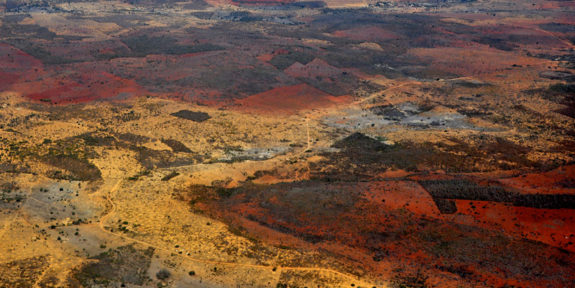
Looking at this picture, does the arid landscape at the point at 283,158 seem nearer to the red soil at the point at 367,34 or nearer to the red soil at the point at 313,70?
the red soil at the point at 313,70

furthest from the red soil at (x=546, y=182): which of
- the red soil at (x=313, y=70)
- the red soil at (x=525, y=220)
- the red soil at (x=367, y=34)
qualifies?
the red soil at (x=367, y=34)

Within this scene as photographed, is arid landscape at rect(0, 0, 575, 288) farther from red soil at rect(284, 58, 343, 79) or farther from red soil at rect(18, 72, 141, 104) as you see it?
red soil at rect(284, 58, 343, 79)

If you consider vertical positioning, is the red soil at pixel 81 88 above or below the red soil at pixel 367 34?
below

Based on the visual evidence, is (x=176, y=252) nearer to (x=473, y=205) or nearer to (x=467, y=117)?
(x=473, y=205)

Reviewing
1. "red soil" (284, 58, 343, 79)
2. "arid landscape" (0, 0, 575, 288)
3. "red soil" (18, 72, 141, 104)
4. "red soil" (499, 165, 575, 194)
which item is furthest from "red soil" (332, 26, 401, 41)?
"red soil" (499, 165, 575, 194)

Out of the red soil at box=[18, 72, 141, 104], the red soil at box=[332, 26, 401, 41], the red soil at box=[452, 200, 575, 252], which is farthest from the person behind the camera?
the red soil at box=[332, 26, 401, 41]

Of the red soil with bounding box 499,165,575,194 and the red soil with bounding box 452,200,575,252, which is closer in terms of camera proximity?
the red soil with bounding box 452,200,575,252


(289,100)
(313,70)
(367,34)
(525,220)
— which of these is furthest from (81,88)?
(367,34)

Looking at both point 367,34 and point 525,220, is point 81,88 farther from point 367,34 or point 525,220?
point 367,34

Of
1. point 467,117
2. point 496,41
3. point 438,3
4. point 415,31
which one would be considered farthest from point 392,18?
point 467,117
